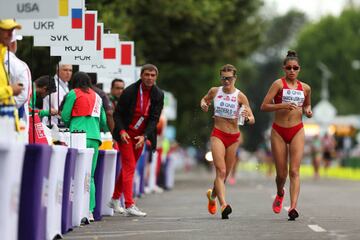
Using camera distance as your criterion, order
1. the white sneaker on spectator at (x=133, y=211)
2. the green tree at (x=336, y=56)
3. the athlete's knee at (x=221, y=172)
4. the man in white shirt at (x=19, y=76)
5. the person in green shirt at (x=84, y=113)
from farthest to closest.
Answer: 1. the green tree at (x=336, y=56)
2. the white sneaker on spectator at (x=133, y=211)
3. the athlete's knee at (x=221, y=172)
4. the person in green shirt at (x=84, y=113)
5. the man in white shirt at (x=19, y=76)

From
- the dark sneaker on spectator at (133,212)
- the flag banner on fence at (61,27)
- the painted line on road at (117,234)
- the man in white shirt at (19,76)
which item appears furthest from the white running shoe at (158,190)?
the man in white shirt at (19,76)

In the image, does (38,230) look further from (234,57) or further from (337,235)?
(234,57)

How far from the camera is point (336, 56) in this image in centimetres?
11225

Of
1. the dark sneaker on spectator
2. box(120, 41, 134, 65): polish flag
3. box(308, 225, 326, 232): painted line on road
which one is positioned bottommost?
box(308, 225, 326, 232): painted line on road

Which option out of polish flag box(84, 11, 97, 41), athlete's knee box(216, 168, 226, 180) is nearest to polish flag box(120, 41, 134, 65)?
polish flag box(84, 11, 97, 41)

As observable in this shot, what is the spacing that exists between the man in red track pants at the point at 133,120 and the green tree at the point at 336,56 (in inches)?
3724

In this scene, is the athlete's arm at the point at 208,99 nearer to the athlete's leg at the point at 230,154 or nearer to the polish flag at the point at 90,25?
the athlete's leg at the point at 230,154

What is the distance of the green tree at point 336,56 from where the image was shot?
112188 mm

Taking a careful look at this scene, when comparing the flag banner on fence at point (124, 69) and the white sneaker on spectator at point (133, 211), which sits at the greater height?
the flag banner on fence at point (124, 69)

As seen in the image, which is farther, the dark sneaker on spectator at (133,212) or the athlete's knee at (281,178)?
the dark sneaker on spectator at (133,212)

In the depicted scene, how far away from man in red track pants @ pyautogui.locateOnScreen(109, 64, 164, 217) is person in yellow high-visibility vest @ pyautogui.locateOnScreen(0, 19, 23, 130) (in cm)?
532

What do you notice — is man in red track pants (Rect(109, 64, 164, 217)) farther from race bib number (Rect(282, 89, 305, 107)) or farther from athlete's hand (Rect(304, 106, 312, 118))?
athlete's hand (Rect(304, 106, 312, 118))

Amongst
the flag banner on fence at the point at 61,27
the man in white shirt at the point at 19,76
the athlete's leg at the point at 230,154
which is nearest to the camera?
the man in white shirt at the point at 19,76

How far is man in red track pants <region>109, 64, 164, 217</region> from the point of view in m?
17.4
